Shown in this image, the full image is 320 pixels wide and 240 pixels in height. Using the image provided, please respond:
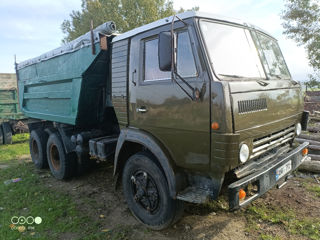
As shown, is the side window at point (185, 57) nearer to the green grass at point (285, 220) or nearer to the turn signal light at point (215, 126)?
the turn signal light at point (215, 126)

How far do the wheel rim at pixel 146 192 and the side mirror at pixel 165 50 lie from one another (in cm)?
142

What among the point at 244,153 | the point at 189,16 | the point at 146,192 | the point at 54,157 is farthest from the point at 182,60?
the point at 54,157

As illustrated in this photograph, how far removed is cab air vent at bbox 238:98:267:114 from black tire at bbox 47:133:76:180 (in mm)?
3676

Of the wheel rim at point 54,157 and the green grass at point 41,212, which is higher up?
the wheel rim at point 54,157

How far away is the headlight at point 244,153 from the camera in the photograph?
2352mm

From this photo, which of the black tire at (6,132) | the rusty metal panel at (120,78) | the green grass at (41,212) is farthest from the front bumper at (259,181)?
the black tire at (6,132)

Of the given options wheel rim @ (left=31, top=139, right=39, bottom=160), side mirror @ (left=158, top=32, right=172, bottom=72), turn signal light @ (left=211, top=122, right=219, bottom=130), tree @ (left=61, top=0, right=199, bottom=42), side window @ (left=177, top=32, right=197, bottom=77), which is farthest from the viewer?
tree @ (left=61, top=0, right=199, bottom=42)

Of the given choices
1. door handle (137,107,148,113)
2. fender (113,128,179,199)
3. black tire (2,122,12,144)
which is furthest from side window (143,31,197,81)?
black tire (2,122,12,144)

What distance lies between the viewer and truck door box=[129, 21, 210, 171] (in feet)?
7.98

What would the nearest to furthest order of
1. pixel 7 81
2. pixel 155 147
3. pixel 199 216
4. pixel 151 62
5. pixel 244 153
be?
pixel 244 153
pixel 155 147
pixel 151 62
pixel 199 216
pixel 7 81

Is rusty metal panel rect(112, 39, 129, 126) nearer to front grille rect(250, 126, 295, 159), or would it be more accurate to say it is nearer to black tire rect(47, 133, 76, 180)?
front grille rect(250, 126, 295, 159)

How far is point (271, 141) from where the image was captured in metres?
2.85

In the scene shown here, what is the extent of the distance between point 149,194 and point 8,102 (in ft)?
28.3

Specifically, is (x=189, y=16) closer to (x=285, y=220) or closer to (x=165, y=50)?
(x=165, y=50)
